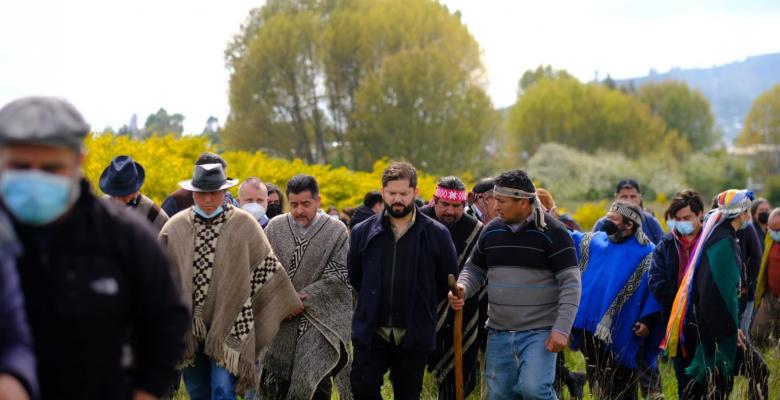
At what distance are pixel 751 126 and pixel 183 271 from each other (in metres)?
99.5

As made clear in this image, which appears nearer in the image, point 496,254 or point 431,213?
point 496,254

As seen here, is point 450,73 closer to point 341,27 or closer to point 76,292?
point 341,27

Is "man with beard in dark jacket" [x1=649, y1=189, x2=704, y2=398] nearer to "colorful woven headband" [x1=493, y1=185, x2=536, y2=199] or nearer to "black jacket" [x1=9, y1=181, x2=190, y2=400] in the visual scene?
"colorful woven headband" [x1=493, y1=185, x2=536, y2=199]

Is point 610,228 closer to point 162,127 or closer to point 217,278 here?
point 217,278

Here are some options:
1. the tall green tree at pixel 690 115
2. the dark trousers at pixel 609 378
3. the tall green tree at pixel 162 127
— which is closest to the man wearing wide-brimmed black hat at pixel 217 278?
the dark trousers at pixel 609 378

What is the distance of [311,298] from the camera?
7797 millimetres

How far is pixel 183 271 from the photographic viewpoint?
6.61m

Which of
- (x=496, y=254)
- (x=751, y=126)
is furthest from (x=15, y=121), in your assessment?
(x=751, y=126)

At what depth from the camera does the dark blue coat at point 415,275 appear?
689cm

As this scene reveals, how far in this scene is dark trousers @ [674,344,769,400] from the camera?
7474mm

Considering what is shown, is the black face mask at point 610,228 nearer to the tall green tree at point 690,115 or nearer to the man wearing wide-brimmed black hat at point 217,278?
the man wearing wide-brimmed black hat at point 217,278

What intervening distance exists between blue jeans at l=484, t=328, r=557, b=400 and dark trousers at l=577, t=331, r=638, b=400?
1412mm

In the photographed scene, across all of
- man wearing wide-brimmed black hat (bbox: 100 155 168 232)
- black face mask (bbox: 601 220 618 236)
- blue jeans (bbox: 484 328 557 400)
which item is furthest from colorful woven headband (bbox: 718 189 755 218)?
man wearing wide-brimmed black hat (bbox: 100 155 168 232)

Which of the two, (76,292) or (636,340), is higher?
(76,292)
